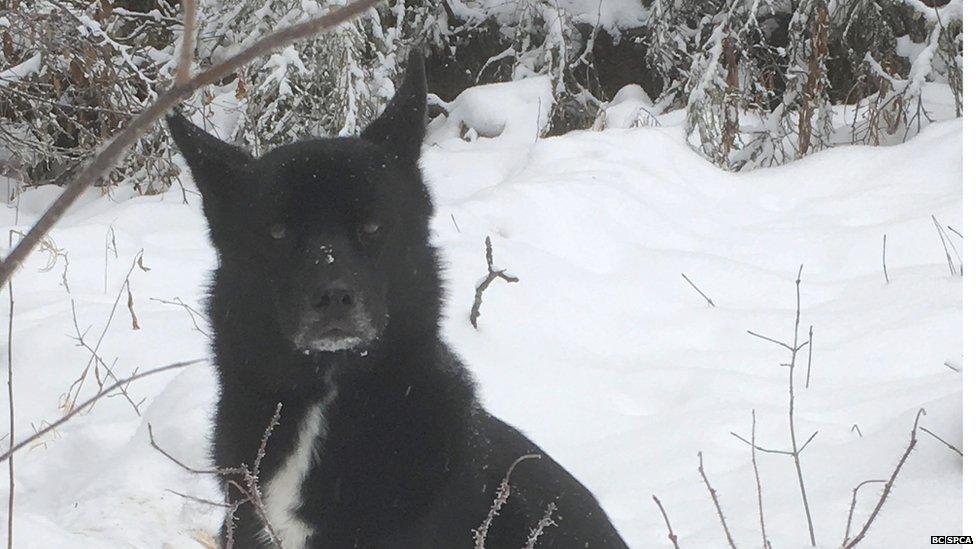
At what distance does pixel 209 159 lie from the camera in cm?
254

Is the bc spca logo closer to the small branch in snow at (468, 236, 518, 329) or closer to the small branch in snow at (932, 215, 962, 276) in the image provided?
the small branch in snow at (468, 236, 518, 329)

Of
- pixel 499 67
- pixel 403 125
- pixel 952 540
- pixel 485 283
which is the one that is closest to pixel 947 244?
pixel 485 283

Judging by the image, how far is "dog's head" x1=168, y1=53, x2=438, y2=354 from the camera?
2.39 m

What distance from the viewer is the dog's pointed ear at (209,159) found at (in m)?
2.51

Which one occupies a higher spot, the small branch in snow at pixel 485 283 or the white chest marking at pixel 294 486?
the white chest marking at pixel 294 486

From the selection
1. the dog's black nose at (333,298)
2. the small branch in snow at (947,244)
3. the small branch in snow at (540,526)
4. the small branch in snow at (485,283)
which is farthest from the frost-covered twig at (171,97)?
the small branch in snow at (947,244)

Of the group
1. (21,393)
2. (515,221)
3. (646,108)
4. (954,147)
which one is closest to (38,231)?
(21,393)

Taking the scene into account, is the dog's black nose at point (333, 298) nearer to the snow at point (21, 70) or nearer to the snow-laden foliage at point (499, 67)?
the snow-laden foliage at point (499, 67)

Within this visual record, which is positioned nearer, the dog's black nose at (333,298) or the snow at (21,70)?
the dog's black nose at (333,298)

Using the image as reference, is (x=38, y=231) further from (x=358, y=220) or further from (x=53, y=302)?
(x=53, y=302)

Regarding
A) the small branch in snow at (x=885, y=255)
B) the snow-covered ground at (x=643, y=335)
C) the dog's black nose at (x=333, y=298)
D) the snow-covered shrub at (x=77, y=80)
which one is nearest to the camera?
the dog's black nose at (x=333, y=298)

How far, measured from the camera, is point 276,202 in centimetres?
247

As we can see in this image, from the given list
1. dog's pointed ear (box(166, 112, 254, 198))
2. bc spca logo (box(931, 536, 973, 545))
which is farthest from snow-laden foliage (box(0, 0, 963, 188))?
bc spca logo (box(931, 536, 973, 545))

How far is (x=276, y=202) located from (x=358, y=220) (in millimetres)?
191
